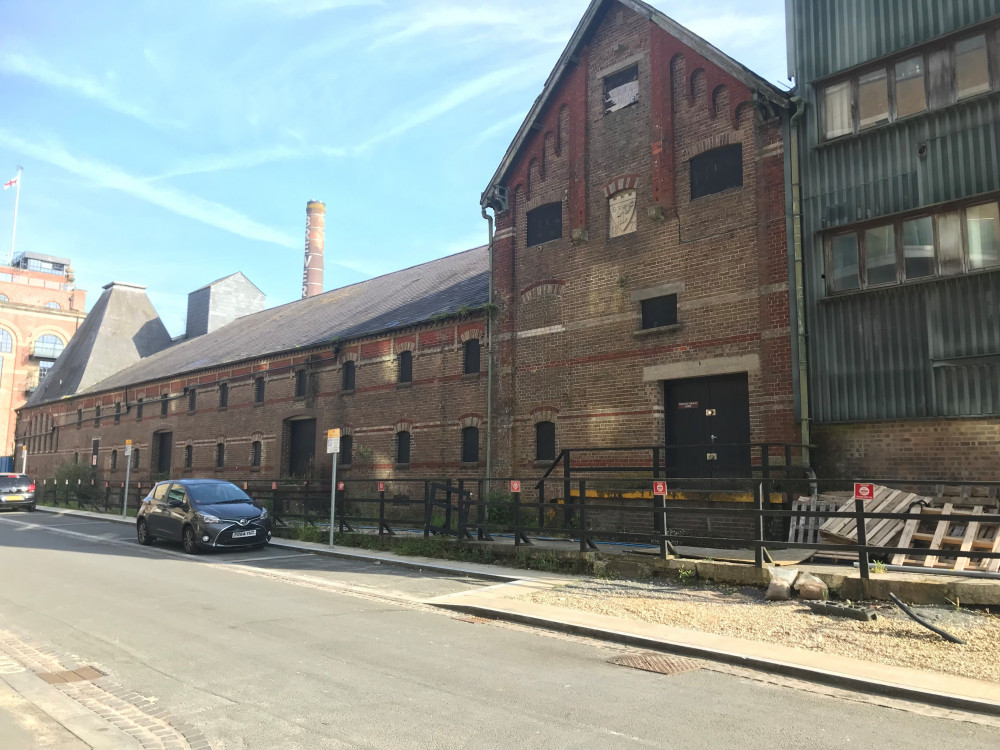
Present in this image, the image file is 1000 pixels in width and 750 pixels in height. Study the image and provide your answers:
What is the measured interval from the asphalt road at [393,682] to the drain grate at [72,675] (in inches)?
4.9

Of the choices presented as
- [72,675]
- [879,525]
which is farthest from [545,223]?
[72,675]

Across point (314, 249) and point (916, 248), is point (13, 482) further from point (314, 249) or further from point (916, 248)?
point (916, 248)

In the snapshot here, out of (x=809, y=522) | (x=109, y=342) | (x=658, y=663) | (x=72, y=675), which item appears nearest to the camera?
(x=72, y=675)

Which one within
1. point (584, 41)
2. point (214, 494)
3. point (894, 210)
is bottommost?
point (214, 494)

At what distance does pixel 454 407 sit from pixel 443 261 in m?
10.9

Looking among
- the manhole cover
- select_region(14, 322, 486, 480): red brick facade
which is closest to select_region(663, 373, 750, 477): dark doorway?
select_region(14, 322, 486, 480): red brick facade

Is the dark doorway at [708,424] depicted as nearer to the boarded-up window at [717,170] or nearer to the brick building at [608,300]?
the brick building at [608,300]

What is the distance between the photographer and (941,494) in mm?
11867

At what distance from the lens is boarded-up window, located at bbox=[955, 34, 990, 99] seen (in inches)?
487

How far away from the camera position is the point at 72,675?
6.50 m

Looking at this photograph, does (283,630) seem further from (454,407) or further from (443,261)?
(443,261)

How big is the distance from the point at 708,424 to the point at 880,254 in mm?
4646

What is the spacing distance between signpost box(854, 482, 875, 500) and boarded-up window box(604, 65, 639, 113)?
11.4m

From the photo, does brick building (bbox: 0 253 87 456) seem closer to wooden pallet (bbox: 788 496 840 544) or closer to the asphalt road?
the asphalt road
